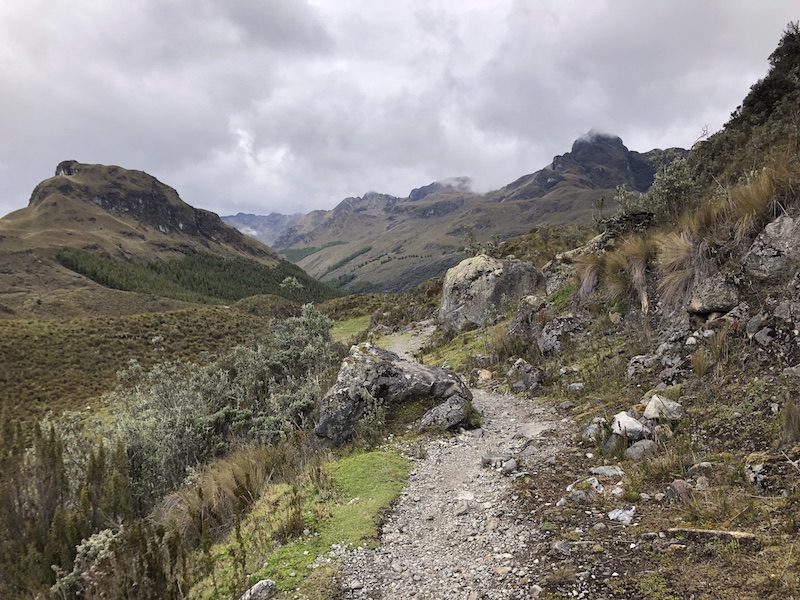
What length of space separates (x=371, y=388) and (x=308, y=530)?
514cm

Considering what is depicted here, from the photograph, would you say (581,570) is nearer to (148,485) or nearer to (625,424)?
(625,424)

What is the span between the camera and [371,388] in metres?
10.8

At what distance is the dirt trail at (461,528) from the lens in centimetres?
446

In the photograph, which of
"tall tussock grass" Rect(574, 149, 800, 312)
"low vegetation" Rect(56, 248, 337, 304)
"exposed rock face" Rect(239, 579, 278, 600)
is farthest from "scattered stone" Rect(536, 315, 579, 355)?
"low vegetation" Rect(56, 248, 337, 304)

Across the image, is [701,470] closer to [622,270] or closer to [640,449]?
[640,449]

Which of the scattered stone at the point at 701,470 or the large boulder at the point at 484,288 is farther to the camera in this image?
the large boulder at the point at 484,288

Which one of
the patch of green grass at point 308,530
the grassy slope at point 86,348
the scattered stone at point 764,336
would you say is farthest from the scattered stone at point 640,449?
the grassy slope at point 86,348

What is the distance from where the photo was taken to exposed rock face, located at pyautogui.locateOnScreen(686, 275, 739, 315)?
7754 mm

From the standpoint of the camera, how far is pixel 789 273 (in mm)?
6887

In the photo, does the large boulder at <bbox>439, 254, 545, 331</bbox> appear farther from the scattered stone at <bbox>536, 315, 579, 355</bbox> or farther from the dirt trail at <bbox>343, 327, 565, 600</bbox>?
the dirt trail at <bbox>343, 327, 565, 600</bbox>

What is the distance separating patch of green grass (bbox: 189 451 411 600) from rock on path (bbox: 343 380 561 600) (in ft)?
0.91

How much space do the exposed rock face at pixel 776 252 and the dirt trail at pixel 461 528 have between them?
14.4ft

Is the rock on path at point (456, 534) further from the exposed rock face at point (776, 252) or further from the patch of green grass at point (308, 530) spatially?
the exposed rock face at point (776, 252)

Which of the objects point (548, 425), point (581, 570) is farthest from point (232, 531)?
point (548, 425)
